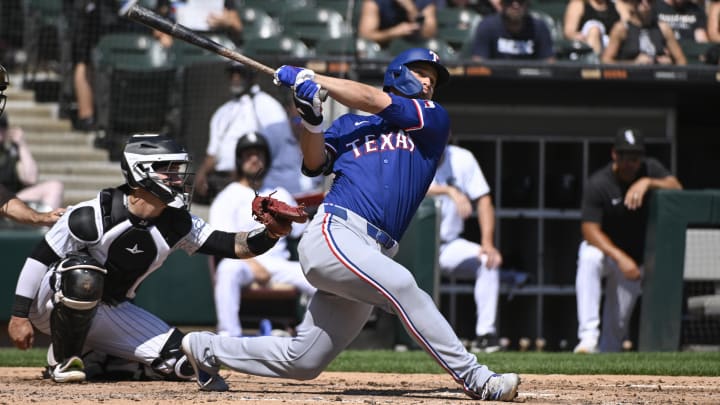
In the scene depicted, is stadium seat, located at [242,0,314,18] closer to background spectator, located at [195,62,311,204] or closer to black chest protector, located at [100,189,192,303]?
background spectator, located at [195,62,311,204]

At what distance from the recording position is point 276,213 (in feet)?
16.7

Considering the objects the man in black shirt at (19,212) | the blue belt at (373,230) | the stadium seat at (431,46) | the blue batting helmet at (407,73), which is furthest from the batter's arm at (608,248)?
the man in black shirt at (19,212)

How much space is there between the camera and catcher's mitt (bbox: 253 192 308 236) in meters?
5.05

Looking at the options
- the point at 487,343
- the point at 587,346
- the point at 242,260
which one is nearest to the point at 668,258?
the point at 587,346

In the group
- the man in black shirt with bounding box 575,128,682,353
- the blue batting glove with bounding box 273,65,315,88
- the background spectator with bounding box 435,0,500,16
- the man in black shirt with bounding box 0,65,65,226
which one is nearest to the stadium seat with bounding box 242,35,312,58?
the background spectator with bounding box 435,0,500,16

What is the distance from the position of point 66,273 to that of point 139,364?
76 centimetres

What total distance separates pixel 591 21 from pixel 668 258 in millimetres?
2532

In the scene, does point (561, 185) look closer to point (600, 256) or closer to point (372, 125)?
point (600, 256)

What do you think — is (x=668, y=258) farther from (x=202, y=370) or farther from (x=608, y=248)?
(x=202, y=370)

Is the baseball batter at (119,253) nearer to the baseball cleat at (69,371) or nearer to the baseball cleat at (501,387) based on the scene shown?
the baseball cleat at (69,371)

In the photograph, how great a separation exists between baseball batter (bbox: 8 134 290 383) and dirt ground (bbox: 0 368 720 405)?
0.17 metres

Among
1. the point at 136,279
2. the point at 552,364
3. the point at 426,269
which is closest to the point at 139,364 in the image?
the point at 136,279

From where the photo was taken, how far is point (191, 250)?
5.64 metres

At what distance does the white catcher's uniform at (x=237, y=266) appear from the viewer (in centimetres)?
805
